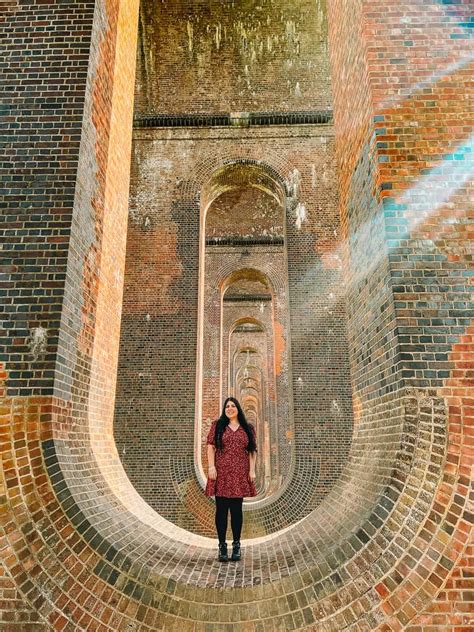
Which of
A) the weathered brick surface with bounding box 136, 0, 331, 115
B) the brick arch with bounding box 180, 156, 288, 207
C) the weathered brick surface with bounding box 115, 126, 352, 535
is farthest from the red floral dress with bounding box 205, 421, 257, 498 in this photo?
the weathered brick surface with bounding box 136, 0, 331, 115

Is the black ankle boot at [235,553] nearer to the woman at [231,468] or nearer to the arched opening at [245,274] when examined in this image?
the woman at [231,468]

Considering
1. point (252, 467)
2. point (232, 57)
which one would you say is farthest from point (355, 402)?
point (232, 57)

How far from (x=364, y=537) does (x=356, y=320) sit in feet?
6.24

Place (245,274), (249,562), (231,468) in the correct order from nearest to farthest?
1. (249,562)
2. (231,468)
3. (245,274)

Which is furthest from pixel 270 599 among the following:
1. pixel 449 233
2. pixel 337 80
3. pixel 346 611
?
pixel 337 80

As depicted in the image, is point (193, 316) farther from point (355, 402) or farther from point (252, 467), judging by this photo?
point (252, 467)

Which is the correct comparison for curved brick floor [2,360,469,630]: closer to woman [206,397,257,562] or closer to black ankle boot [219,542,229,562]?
black ankle boot [219,542,229,562]

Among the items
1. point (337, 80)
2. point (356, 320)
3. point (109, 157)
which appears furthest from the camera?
point (337, 80)

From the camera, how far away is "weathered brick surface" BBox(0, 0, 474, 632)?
9.12 ft

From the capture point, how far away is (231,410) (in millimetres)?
3701

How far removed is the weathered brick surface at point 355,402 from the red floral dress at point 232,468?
487 mm

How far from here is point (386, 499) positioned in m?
2.92

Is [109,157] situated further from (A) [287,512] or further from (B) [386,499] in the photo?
(A) [287,512]

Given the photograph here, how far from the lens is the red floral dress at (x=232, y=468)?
11.7 ft
